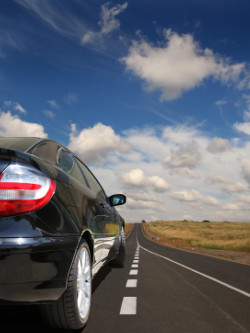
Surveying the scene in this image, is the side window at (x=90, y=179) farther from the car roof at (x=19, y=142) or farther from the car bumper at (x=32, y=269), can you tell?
the car bumper at (x=32, y=269)

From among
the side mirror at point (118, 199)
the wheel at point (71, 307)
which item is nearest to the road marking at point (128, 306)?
the wheel at point (71, 307)

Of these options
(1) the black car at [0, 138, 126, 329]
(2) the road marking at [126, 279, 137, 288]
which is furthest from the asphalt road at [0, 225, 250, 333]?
(1) the black car at [0, 138, 126, 329]

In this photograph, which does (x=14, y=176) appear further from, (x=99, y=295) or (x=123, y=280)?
(x=123, y=280)

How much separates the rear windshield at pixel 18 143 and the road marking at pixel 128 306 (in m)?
2.31

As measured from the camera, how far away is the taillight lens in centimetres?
230

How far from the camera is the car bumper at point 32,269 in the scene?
2.21 meters

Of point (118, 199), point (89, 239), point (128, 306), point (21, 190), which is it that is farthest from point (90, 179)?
point (21, 190)

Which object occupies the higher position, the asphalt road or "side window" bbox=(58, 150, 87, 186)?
"side window" bbox=(58, 150, 87, 186)

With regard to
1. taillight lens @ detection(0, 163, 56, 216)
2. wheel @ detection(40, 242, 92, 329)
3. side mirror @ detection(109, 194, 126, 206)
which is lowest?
wheel @ detection(40, 242, 92, 329)

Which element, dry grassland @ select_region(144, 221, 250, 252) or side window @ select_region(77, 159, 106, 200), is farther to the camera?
dry grassland @ select_region(144, 221, 250, 252)

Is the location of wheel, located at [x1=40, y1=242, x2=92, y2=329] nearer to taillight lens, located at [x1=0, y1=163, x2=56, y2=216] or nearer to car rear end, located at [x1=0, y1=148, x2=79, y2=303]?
car rear end, located at [x1=0, y1=148, x2=79, y2=303]

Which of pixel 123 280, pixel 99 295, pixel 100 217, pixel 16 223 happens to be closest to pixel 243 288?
pixel 123 280

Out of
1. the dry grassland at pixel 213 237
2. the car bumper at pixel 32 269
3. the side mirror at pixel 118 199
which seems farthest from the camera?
the dry grassland at pixel 213 237

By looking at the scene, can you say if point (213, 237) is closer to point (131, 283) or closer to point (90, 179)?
point (131, 283)
